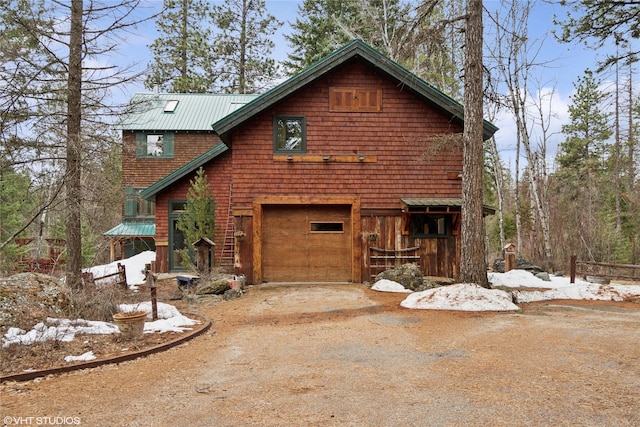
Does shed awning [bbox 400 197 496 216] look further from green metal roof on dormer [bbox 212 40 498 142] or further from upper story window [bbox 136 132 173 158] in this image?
upper story window [bbox 136 132 173 158]

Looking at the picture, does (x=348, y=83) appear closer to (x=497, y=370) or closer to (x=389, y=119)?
(x=389, y=119)

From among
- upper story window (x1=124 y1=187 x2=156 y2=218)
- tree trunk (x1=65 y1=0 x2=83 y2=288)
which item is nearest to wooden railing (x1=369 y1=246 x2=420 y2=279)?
tree trunk (x1=65 y1=0 x2=83 y2=288)

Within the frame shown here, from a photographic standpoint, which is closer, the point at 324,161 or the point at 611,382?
the point at 611,382

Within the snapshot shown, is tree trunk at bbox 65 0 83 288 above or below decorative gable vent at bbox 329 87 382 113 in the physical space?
below

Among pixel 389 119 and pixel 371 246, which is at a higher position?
pixel 389 119

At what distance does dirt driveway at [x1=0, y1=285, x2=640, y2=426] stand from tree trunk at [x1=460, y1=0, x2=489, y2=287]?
2084mm

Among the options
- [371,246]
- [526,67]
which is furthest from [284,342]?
[526,67]

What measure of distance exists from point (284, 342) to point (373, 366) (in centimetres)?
188

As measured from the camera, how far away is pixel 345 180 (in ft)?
42.3

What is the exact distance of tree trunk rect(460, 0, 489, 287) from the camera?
32.6 ft

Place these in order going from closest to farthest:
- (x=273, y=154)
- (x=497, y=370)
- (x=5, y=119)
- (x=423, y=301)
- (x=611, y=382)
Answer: (x=611, y=382) → (x=497, y=370) → (x=5, y=119) → (x=423, y=301) → (x=273, y=154)

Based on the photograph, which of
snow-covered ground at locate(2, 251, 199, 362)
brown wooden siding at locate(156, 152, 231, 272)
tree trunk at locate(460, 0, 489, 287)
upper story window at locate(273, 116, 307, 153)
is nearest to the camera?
snow-covered ground at locate(2, 251, 199, 362)

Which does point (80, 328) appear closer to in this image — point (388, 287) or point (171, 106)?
point (388, 287)

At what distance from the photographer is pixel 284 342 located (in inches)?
263
